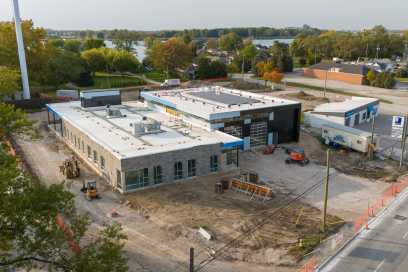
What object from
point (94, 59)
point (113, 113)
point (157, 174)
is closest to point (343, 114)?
point (113, 113)

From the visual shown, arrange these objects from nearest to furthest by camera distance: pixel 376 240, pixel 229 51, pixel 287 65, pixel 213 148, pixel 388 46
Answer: pixel 376 240 → pixel 213 148 → pixel 287 65 → pixel 388 46 → pixel 229 51

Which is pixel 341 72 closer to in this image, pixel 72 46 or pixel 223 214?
pixel 72 46

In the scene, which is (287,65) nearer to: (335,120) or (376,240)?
(335,120)

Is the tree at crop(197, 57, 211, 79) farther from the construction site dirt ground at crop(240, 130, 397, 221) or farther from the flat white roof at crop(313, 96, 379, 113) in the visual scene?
the construction site dirt ground at crop(240, 130, 397, 221)

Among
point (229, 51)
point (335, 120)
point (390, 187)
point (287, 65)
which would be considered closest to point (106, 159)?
point (390, 187)

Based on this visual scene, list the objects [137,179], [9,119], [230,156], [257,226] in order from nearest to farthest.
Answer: [9,119] < [257,226] < [137,179] < [230,156]

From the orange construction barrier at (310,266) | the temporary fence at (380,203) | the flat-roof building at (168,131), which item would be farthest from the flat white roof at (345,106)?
the orange construction barrier at (310,266)
